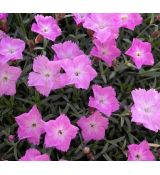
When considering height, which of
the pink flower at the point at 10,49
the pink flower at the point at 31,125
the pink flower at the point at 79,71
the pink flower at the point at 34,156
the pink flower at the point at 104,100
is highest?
the pink flower at the point at 10,49

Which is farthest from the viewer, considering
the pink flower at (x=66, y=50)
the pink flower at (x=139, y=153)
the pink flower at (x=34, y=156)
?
the pink flower at (x=66, y=50)

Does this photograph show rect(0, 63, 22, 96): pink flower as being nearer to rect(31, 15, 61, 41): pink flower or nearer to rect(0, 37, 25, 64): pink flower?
rect(0, 37, 25, 64): pink flower

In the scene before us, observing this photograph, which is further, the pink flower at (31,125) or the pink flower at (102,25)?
the pink flower at (102,25)

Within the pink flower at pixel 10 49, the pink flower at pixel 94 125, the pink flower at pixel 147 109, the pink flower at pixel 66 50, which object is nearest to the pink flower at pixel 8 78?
the pink flower at pixel 10 49

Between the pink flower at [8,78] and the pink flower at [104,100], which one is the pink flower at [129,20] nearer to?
the pink flower at [104,100]

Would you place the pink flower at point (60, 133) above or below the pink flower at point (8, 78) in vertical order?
below
